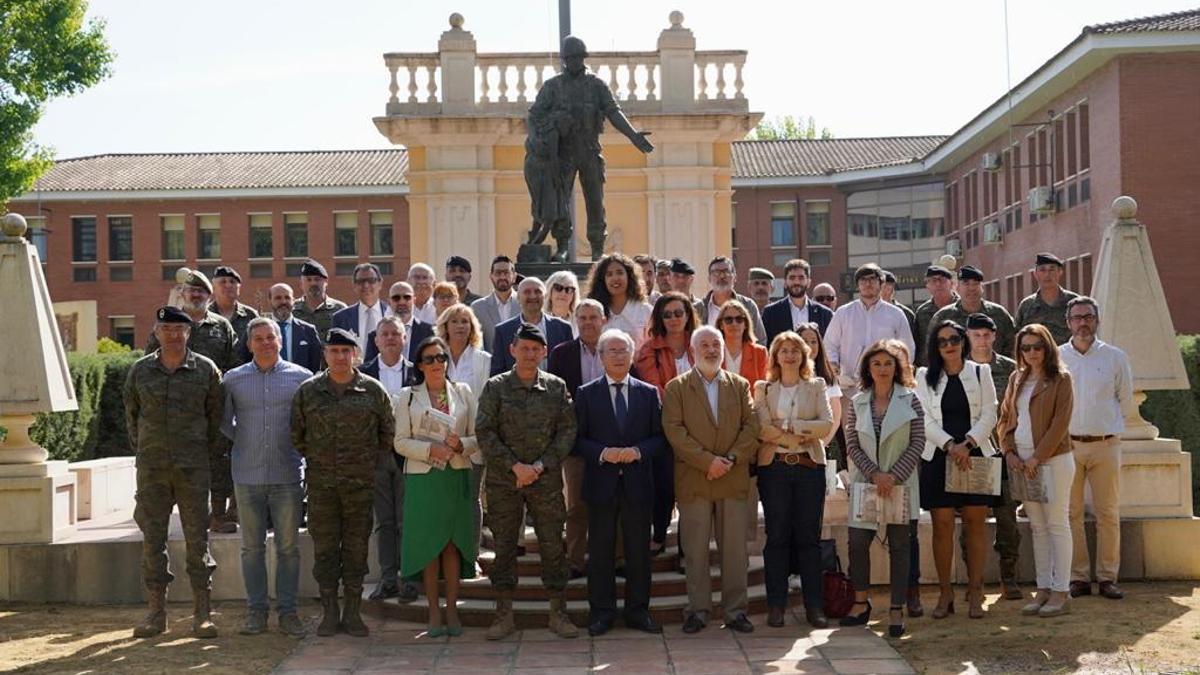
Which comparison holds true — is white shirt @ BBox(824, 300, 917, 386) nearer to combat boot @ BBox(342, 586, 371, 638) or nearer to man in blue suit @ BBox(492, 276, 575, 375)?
man in blue suit @ BBox(492, 276, 575, 375)

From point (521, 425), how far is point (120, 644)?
9.60 ft

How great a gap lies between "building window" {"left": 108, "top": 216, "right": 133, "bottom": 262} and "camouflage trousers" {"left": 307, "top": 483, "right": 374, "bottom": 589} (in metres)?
41.1

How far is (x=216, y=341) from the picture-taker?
35.6 ft

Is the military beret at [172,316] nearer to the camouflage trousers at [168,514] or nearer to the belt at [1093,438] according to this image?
the camouflage trousers at [168,514]

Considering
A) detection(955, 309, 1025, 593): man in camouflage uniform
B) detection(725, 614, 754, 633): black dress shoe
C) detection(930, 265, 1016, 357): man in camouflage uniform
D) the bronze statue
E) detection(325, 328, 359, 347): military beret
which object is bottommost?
detection(725, 614, 754, 633): black dress shoe

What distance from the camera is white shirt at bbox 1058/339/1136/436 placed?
10.5 meters

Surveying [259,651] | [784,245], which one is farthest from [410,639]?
[784,245]

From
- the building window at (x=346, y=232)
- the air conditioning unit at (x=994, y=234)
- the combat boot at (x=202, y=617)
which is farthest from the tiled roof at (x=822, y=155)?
the combat boot at (x=202, y=617)

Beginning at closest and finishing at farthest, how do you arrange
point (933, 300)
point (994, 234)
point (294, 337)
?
point (294, 337)
point (933, 300)
point (994, 234)

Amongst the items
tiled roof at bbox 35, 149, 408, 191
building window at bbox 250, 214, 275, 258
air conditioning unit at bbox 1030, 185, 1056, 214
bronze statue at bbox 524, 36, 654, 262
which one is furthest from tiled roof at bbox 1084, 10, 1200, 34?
building window at bbox 250, 214, 275, 258

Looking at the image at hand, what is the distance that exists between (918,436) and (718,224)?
22.6m

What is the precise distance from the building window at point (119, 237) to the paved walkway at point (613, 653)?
41.1 metres

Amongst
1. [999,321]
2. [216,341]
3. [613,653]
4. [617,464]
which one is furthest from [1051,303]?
[216,341]

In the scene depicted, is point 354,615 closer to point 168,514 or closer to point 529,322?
point 168,514
